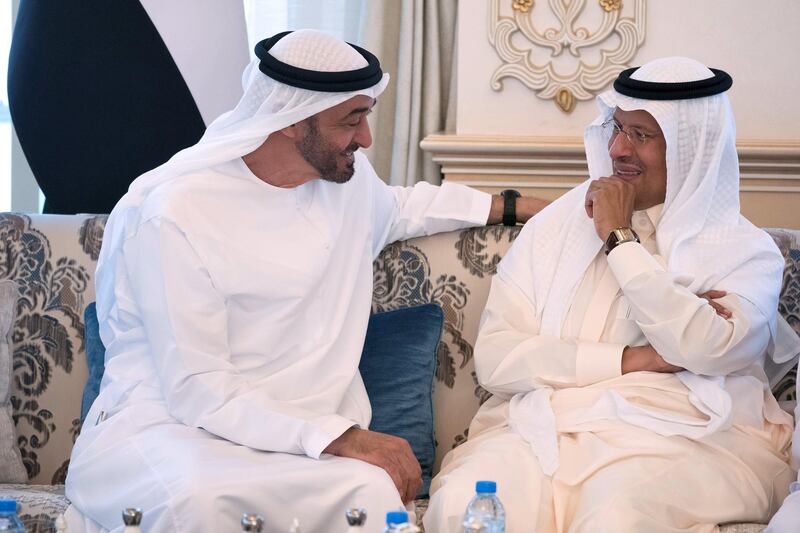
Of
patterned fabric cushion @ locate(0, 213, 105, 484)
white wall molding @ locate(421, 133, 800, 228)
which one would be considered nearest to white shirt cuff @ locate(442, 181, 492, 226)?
white wall molding @ locate(421, 133, 800, 228)

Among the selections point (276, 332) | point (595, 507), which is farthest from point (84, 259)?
point (595, 507)

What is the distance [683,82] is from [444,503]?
3.97 feet

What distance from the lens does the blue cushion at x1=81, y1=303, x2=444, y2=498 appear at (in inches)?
119

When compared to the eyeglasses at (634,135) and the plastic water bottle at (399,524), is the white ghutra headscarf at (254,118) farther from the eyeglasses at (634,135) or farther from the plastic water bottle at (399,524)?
the plastic water bottle at (399,524)

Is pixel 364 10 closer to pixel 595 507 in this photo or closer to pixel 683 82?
pixel 683 82

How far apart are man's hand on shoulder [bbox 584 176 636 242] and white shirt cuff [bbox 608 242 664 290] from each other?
6 centimetres

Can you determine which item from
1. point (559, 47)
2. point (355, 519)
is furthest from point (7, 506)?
point (559, 47)

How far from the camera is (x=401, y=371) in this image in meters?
3.06

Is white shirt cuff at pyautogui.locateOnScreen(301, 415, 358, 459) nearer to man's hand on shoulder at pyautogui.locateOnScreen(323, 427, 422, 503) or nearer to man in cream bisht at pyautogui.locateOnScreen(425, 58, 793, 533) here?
man's hand on shoulder at pyautogui.locateOnScreen(323, 427, 422, 503)

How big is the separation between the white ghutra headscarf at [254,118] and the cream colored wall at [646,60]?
80cm

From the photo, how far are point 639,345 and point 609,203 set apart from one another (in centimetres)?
36

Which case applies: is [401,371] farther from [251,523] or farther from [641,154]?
[251,523]

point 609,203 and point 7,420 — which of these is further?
point 7,420

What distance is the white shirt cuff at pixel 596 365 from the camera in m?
2.79
